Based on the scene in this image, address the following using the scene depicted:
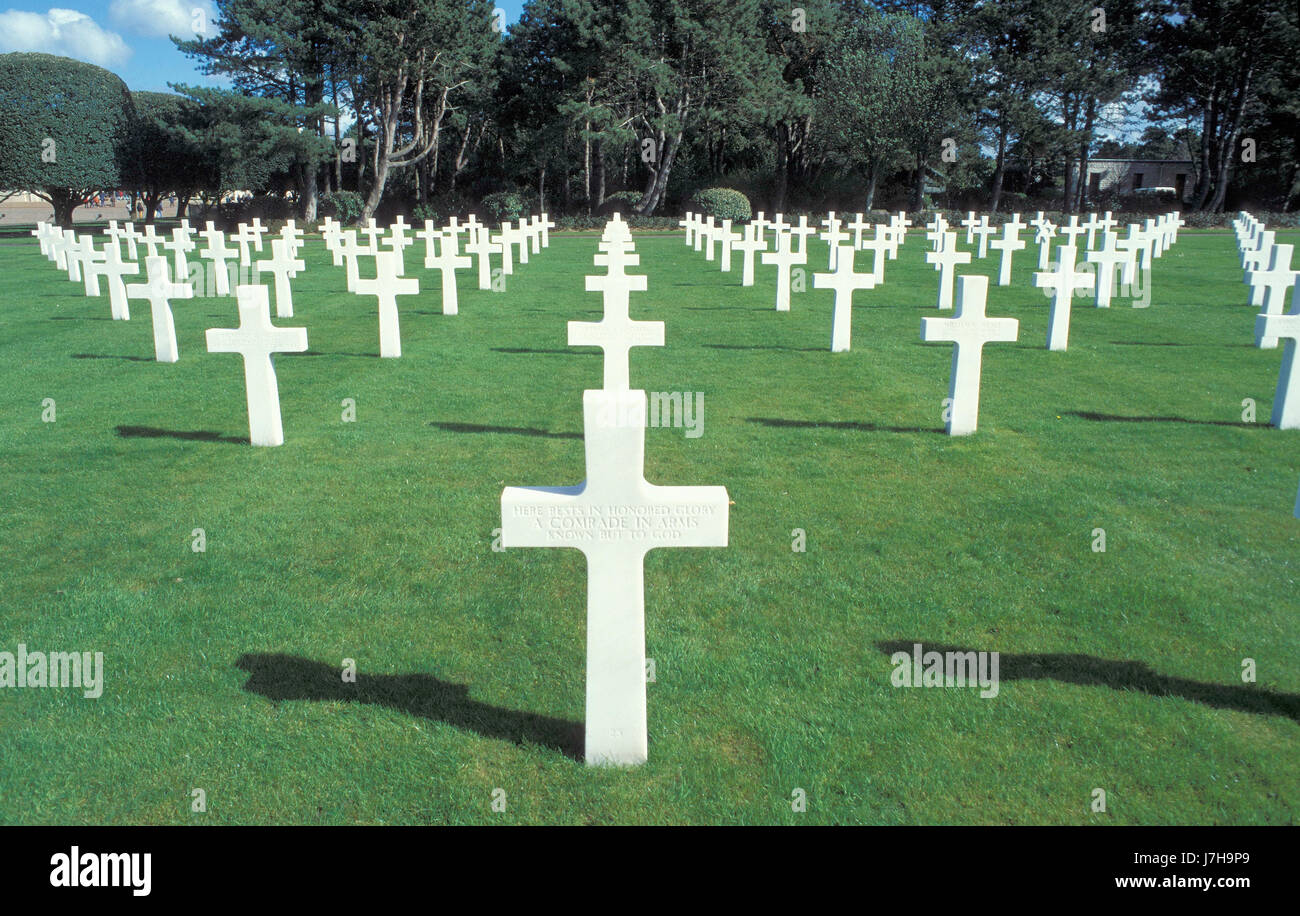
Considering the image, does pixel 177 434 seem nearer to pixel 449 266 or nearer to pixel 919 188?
pixel 449 266

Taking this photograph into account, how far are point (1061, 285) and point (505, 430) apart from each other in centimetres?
772

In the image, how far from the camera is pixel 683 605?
5.32 metres

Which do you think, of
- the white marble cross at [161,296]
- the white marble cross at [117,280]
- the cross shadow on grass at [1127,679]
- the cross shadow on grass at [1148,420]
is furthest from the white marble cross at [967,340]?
the white marble cross at [117,280]

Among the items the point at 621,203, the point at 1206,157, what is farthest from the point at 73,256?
the point at 1206,157

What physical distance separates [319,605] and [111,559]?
1.60m

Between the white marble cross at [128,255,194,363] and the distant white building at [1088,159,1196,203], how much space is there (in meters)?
65.8

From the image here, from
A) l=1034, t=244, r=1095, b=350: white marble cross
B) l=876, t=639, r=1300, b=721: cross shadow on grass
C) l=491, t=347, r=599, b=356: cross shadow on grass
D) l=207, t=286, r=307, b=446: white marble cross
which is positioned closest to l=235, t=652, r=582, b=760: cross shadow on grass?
l=876, t=639, r=1300, b=721: cross shadow on grass

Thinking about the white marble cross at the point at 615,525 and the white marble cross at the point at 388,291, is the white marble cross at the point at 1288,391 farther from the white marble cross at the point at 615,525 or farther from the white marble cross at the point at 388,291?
the white marble cross at the point at 388,291

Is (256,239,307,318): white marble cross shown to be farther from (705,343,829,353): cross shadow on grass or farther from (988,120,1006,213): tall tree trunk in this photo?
(988,120,1006,213): tall tree trunk

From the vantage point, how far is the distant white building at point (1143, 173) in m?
66.4

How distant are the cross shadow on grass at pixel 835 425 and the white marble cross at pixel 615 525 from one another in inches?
215

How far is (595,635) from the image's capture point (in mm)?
3738
